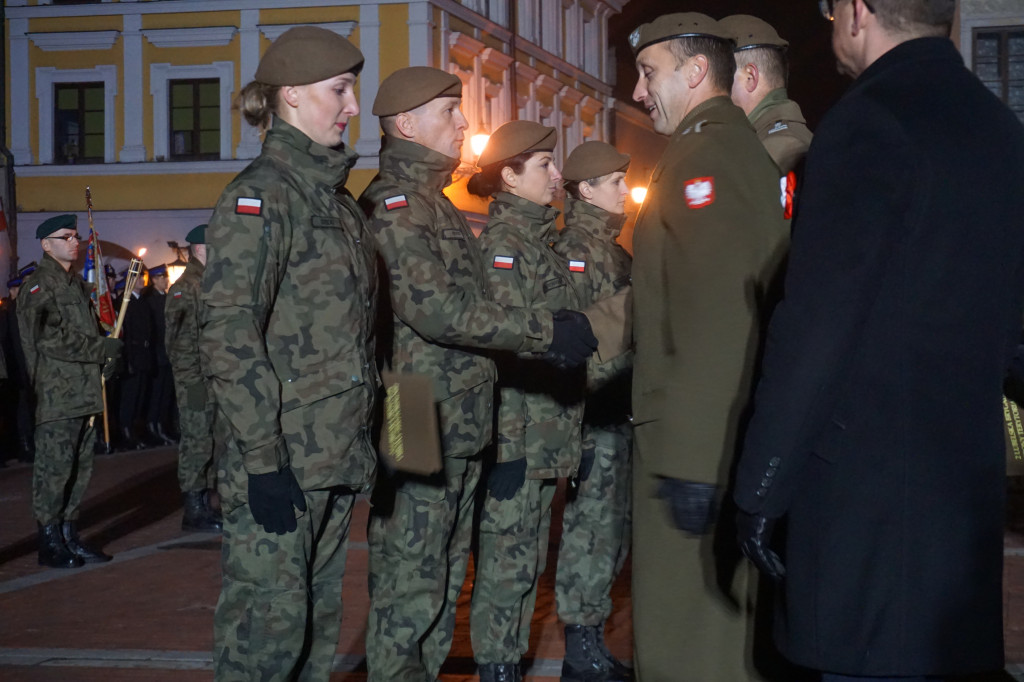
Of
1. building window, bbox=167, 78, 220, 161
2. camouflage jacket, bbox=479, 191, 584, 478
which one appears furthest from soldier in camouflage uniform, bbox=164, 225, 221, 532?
building window, bbox=167, 78, 220, 161

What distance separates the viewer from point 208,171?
2816 cm

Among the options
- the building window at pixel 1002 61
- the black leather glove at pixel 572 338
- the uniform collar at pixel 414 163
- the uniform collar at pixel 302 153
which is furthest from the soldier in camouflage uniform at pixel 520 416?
the building window at pixel 1002 61

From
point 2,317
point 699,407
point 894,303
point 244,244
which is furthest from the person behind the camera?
point 2,317

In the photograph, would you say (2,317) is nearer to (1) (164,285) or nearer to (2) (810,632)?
(1) (164,285)

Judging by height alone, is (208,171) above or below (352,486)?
above

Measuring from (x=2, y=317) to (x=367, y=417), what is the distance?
12832 mm

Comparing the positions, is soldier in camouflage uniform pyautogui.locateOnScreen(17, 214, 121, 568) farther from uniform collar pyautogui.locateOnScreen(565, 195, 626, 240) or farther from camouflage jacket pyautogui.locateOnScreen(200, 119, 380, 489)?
camouflage jacket pyautogui.locateOnScreen(200, 119, 380, 489)

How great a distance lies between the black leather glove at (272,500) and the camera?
11.9 ft

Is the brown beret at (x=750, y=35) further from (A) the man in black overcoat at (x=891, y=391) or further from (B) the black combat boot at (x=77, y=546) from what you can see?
(B) the black combat boot at (x=77, y=546)

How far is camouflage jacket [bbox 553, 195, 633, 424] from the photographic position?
605 cm

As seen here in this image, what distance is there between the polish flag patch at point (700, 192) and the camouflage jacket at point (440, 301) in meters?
1.16

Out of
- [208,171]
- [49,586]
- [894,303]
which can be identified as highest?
[208,171]

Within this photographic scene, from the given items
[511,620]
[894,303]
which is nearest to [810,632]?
[894,303]

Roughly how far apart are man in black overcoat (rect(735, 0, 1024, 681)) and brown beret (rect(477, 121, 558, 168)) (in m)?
2.93
